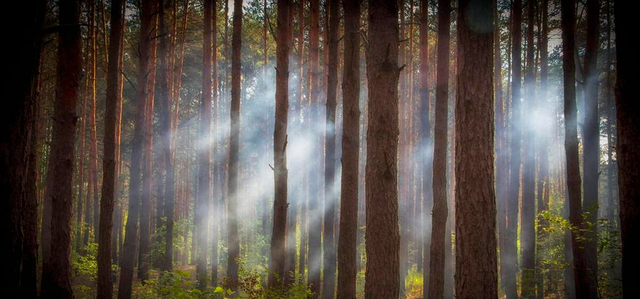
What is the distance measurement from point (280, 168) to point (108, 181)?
13.1 ft

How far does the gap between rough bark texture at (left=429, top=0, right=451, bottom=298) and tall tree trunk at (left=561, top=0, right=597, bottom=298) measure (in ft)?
10.4

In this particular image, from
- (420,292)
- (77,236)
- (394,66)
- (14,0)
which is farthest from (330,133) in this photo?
(77,236)

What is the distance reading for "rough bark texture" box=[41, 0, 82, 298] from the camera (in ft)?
22.9

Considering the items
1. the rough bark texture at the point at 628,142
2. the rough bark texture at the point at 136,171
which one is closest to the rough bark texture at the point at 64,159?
the rough bark texture at the point at 136,171

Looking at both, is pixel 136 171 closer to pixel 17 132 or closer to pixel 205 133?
Answer: pixel 205 133

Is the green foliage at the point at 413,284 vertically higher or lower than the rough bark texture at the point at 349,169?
lower

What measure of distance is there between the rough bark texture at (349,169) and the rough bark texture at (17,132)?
500 centimetres

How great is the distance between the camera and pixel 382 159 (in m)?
5.07

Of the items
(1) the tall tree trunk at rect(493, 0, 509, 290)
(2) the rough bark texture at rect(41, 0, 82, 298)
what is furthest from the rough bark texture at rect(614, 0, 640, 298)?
(2) the rough bark texture at rect(41, 0, 82, 298)

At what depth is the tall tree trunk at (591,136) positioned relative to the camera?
9.42 m

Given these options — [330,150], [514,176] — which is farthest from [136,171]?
[514,176]

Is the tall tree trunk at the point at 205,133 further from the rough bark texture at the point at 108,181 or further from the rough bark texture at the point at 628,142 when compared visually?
the rough bark texture at the point at 628,142

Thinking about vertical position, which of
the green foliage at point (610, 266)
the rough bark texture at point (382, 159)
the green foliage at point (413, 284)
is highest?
the rough bark texture at point (382, 159)

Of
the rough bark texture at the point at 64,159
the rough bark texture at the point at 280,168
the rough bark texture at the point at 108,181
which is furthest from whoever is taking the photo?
the rough bark texture at the point at 280,168
